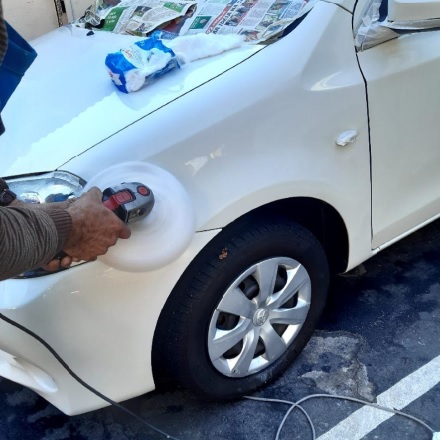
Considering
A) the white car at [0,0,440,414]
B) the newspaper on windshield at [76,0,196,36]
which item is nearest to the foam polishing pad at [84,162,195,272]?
the white car at [0,0,440,414]

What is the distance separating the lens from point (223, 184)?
1.83m

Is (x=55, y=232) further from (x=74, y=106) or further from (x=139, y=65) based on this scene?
(x=139, y=65)

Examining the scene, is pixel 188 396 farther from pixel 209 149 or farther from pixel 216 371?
pixel 209 149

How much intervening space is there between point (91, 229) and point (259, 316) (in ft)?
2.65

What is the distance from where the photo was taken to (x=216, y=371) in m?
2.11

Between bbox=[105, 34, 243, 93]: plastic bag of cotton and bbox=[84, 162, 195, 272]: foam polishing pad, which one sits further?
bbox=[105, 34, 243, 93]: plastic bag of cotton

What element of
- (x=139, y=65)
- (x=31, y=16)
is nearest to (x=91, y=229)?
(x=139, y=65)

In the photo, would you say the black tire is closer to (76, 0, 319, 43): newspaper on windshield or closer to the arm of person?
the arm of person

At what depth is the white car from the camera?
1.73 m

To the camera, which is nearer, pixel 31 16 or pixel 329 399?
pixel 329 399

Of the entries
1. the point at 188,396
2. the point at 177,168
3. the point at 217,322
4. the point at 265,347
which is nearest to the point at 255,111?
the point at 177,168

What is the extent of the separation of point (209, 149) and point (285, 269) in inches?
23.0

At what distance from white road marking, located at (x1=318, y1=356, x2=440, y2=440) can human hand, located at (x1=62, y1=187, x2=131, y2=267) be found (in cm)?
114

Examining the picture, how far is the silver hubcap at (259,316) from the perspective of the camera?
2.02m
